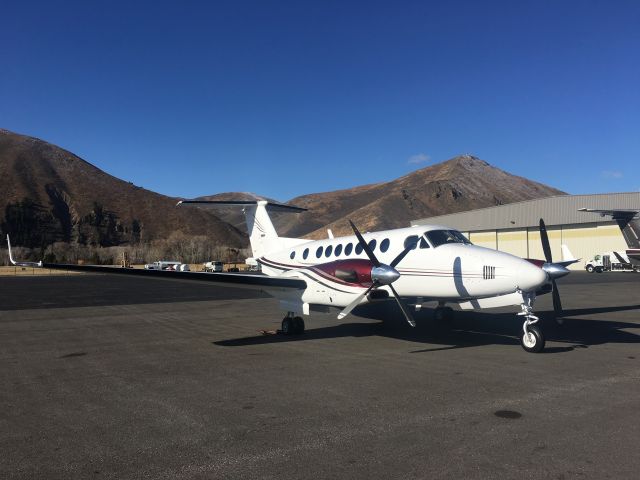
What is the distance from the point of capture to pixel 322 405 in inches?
254

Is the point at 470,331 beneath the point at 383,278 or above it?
beneath

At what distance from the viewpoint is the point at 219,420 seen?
19.4 feet

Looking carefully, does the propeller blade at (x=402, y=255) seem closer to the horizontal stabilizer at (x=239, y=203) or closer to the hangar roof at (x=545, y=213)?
the horizontal stabilizer at (x=239, y=203)

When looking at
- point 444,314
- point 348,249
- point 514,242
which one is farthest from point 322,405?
point 514,242

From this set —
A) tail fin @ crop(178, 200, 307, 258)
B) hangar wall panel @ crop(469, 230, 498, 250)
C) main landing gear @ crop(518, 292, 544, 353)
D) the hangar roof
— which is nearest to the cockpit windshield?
main landing gear @ crop(518, 292, 544, 353)

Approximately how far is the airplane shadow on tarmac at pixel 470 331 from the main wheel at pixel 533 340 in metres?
0.44

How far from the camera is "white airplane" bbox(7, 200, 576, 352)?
1014 cm

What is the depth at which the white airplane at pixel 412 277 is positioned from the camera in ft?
33.3

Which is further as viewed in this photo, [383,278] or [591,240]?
[591,240]

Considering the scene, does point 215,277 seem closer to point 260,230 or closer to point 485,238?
point 260,230

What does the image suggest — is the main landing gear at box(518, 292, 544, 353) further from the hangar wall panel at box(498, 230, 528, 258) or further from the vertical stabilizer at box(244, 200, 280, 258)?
the hangar wall panel at box(498, 230, 528, 258)

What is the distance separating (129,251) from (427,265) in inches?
3664

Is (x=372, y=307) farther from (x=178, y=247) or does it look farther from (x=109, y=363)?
(x=178, y=247)

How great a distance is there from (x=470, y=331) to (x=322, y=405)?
779 centimetres
